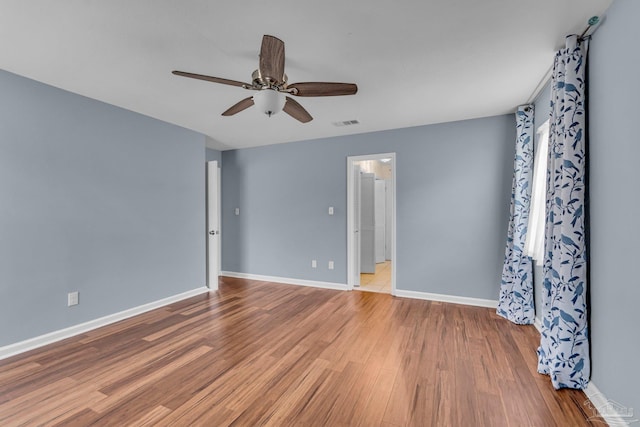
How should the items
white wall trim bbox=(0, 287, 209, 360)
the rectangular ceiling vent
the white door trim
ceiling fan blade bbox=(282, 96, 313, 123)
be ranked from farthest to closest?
the white door trim < the rectangular ceiling vent < white wall trim bbox=(0, 287, 209, 360) < ceiling fan blade bbox=(282, 96, 313, 123)

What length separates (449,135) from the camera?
3.98m

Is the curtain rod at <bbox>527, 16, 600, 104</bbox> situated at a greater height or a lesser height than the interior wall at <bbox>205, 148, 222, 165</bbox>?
greater

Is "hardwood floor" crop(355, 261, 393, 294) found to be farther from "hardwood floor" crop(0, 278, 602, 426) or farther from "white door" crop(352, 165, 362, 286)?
"hardwood floor" crop(0, 278, 602, 426)

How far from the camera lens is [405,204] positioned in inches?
167

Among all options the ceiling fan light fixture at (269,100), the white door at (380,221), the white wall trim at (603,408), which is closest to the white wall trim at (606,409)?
the white wall trim at (603,408)

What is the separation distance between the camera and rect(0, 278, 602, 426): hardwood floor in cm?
181

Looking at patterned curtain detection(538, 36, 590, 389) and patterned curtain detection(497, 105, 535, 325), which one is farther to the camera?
patterned curtain detection(497, 105, 535, 325)

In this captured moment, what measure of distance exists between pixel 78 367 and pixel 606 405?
147 inches

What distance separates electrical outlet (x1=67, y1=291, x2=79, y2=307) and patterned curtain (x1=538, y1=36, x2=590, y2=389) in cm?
424

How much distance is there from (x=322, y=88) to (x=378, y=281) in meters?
3.92

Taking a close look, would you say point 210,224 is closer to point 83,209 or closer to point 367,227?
point 83,209

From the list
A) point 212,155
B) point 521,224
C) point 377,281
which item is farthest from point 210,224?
point 521,224

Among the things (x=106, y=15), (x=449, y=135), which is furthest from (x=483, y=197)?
(x=106, y=15)

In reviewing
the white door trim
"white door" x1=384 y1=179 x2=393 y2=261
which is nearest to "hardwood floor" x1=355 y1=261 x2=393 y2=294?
"white door" x1=384 y1=179 x2=393 y2=261
